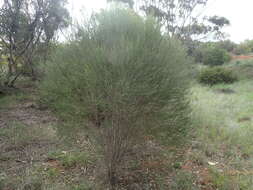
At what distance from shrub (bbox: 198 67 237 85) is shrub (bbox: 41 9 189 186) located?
10170mm

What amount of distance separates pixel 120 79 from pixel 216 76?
11.3m

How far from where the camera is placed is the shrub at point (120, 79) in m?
2.11

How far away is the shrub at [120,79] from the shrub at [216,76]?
33.4ft

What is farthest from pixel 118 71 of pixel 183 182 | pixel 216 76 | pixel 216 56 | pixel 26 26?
pixel 216 56

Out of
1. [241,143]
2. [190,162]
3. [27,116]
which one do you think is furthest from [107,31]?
[27,116]

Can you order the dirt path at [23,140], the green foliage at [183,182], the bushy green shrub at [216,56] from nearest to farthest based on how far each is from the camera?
the green foliage at [183,182] < the dirt path at [23,140] < the bushy green shrub at [216,56]

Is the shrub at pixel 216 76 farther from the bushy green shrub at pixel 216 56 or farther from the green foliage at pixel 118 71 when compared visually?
the green foliage at pixel 118 71

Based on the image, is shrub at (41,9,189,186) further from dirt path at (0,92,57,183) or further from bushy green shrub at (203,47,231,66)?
bushy green shrub at (203,47,231,66)

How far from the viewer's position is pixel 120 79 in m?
2.08

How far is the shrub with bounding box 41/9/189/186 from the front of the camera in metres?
2.11

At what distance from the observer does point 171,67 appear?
236cm

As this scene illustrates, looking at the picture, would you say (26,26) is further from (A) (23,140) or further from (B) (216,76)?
(B) (216,76)

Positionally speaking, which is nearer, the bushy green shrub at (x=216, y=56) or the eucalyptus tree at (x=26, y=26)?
the eucalyptus tree at (x=26, y=26)

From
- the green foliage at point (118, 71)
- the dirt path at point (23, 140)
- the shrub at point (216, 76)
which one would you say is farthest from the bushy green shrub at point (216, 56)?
the green foliage at point (118, 71)
